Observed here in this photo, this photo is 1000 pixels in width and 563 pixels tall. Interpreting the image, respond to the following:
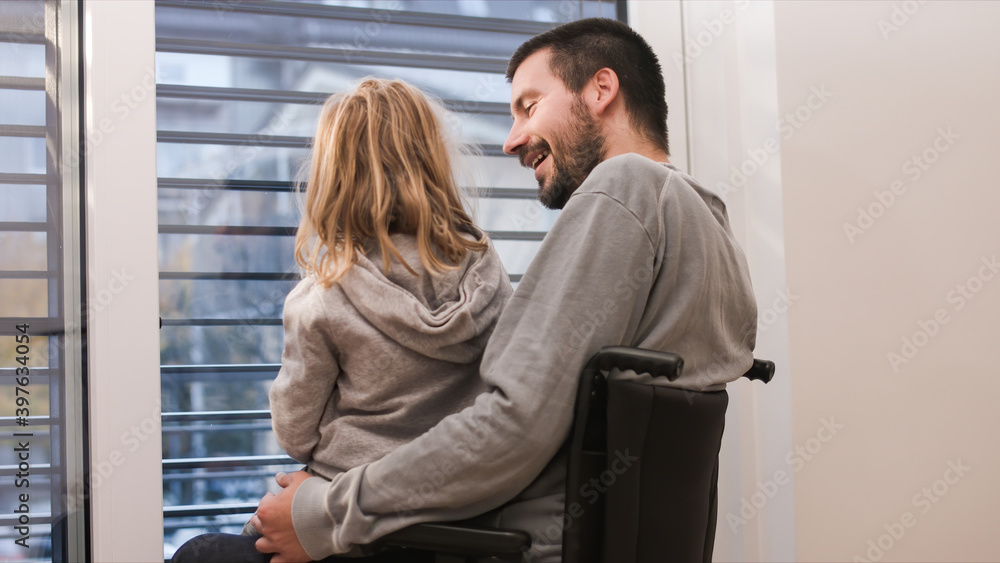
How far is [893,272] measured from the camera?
5.90ft

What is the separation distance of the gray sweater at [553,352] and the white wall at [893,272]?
0.76m

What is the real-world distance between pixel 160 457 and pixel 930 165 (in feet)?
6.19

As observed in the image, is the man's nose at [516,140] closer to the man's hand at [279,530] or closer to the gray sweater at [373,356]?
the gray sweater at [373,356]

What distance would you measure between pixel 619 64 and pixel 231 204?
2.91 ft

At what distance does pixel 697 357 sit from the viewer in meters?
1.08

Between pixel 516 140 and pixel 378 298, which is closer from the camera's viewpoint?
pixel 378 298

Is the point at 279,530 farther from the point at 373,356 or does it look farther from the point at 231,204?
the point at 231,204

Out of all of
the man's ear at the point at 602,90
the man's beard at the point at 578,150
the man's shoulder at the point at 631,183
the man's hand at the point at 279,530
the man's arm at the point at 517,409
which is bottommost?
the man's hand at the point at 279,530

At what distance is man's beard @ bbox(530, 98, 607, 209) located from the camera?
56.7 inches

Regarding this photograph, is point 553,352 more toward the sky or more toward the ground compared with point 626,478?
more toward the sky

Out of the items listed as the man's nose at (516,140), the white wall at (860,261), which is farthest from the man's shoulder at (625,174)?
the white wall at (860,261)

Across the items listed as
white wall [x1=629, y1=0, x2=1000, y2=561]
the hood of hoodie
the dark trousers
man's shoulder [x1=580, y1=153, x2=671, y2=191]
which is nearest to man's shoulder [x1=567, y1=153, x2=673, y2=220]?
man's shoulder [x1=580, y1=153, x2=671, y2=191]

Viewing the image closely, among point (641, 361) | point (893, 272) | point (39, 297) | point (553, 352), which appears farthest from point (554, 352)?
point (893, 272)

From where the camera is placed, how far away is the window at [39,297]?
1464 mm
